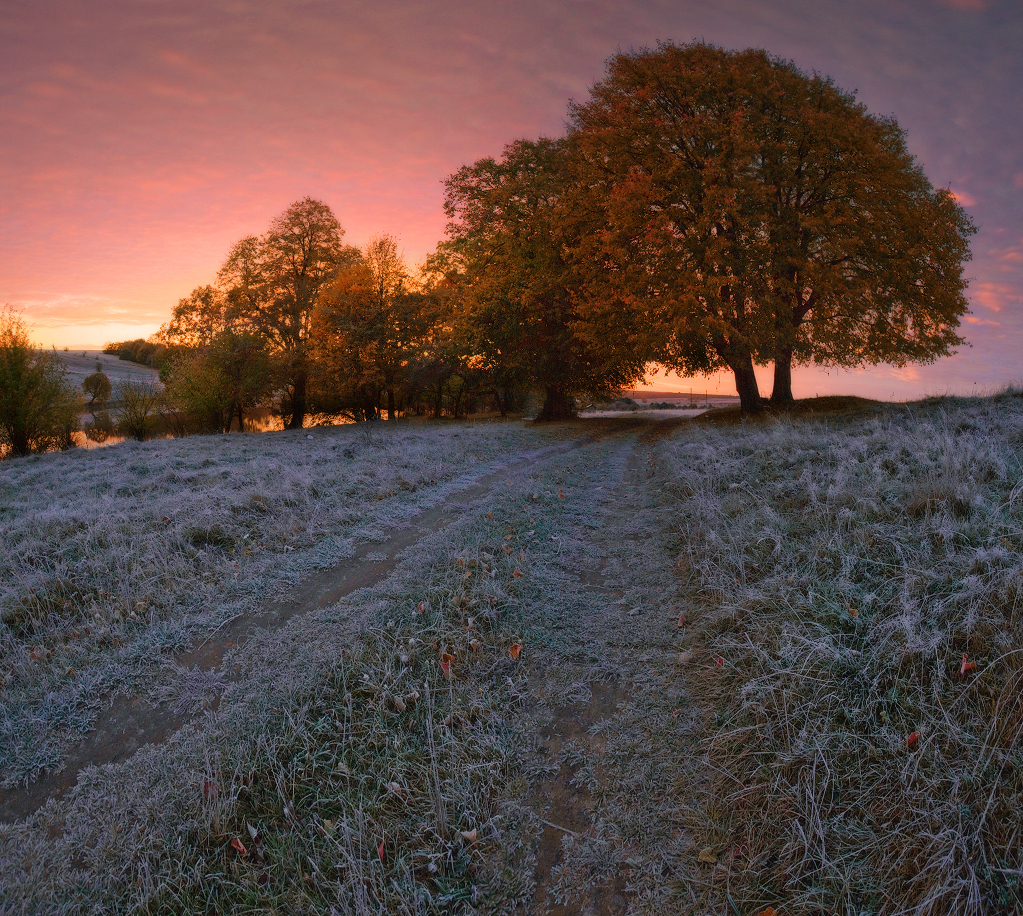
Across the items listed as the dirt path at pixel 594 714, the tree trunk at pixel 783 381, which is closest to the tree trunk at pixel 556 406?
the tree trunk at pixel 783 381

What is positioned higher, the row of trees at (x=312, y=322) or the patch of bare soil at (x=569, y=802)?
the row of trees at (x=312, y=322)

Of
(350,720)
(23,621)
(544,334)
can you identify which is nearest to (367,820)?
(350,720)

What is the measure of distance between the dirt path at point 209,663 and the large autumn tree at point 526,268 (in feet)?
61.9

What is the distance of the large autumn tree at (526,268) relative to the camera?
2541 centimetres

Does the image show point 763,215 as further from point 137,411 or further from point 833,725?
point 137,411

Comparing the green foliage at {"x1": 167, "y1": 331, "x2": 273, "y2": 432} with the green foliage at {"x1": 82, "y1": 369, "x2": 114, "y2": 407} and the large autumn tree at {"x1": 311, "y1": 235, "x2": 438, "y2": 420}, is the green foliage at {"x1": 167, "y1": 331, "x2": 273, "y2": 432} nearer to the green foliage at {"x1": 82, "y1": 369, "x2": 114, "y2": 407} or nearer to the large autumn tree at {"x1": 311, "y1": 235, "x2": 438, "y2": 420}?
the large autumn tree at {"x1": 311, "y1": 235, "x2": 438, "y2": 420}

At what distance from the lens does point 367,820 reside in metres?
3.10

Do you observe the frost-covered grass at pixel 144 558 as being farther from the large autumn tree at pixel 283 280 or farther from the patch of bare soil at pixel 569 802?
the large autumn tree at pixel 283 280

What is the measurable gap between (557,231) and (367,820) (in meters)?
24.1

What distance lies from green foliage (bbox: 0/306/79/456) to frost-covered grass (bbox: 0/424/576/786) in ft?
52.4

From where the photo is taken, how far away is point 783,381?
23672 millimetres

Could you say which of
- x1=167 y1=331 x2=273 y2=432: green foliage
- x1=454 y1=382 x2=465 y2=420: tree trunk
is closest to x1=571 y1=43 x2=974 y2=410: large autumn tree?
x1=454 y1=382 x2=465 y2=420: tree trunk

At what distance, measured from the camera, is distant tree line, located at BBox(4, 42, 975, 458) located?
60.1 feet

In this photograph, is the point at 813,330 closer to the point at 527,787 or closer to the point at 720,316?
the point at 720,316
